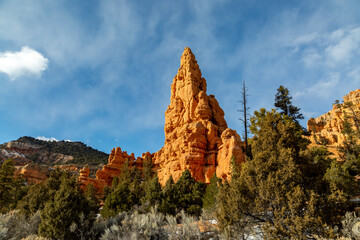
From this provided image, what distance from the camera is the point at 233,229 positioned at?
9.75 metres

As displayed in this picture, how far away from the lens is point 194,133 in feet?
130

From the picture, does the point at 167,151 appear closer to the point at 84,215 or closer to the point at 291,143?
the point at 84,215

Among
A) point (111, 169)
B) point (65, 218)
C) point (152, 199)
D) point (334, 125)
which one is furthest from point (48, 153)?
point (334, 125)

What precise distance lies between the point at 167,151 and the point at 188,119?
909cm

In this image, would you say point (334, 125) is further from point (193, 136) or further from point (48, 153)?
point (48, 153)

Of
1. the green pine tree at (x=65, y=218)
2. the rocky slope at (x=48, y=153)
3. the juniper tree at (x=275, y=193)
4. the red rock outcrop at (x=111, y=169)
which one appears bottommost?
the green pine tree at (x=65, y=218)

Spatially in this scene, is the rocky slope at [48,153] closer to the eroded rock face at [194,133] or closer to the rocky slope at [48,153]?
the rocky slope at [48,153]

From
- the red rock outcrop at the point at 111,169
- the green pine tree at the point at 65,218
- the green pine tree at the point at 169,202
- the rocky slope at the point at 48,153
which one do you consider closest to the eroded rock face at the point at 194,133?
the green pine tree at the point at 169,202

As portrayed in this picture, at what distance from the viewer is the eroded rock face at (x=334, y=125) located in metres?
68.8

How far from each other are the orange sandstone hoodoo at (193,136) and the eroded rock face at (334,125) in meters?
42.0

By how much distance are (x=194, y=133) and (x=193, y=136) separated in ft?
2.10

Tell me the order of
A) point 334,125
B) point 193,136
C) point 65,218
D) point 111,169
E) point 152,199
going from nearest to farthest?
point 65,218 → point 152,199 → point 193,136 → point 111,169 → point 334,125

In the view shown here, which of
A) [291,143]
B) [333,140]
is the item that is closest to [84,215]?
[291,143]

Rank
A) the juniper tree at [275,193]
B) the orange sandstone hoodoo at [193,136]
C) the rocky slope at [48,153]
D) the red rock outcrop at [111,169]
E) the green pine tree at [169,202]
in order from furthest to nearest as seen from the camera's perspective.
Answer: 1. the rocky slope at [48,153]
2. the red rock outcrop at [111,169]
3. the orange sandstone hoodoo at [193,136]
4. the green pine tree at [169,202]
5. the juniper tree at [275,193]
